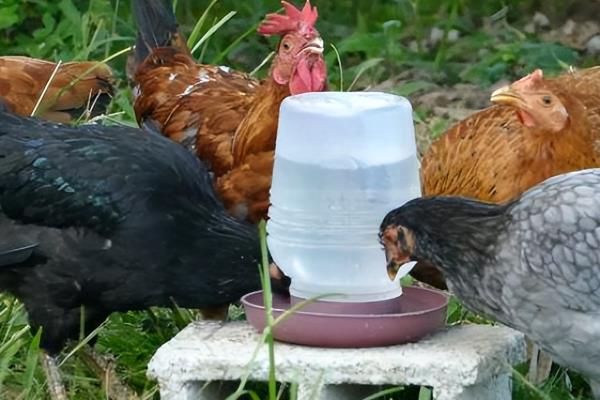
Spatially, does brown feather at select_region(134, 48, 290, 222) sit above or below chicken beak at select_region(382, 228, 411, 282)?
above

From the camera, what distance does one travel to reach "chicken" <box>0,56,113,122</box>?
5.54 m

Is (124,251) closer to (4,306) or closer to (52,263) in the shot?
(52,263)

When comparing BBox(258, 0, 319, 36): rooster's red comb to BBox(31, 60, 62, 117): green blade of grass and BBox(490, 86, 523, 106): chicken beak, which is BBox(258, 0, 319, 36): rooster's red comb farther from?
BBox(31, 60, 62, 117): green blade of grass

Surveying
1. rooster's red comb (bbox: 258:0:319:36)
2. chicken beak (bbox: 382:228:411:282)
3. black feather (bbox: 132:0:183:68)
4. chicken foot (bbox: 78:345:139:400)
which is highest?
rooster's red comb (bbox: 258:0:319:36)

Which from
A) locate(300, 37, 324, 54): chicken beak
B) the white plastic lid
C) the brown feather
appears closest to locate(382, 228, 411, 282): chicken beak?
the white plastic lid

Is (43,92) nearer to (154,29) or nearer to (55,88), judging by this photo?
(55,88)

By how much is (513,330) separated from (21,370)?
1.48 metres

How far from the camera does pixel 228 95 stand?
515 cm

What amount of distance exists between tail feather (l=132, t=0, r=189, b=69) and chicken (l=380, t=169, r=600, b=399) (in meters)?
2.15

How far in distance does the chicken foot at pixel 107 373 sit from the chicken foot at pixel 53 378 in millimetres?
130

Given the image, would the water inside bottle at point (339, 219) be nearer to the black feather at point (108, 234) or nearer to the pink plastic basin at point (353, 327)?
the pink plastic basin at point (353, 327)

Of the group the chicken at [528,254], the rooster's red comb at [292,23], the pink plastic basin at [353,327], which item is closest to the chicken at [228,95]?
the rooster's red comb at [292,23]

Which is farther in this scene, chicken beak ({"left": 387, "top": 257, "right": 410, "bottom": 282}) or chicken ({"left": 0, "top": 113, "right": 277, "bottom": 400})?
chicken ({"left": 0, "top": 113, "right": 277, "bottom": 400})

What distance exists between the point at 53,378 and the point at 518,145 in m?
1.55
